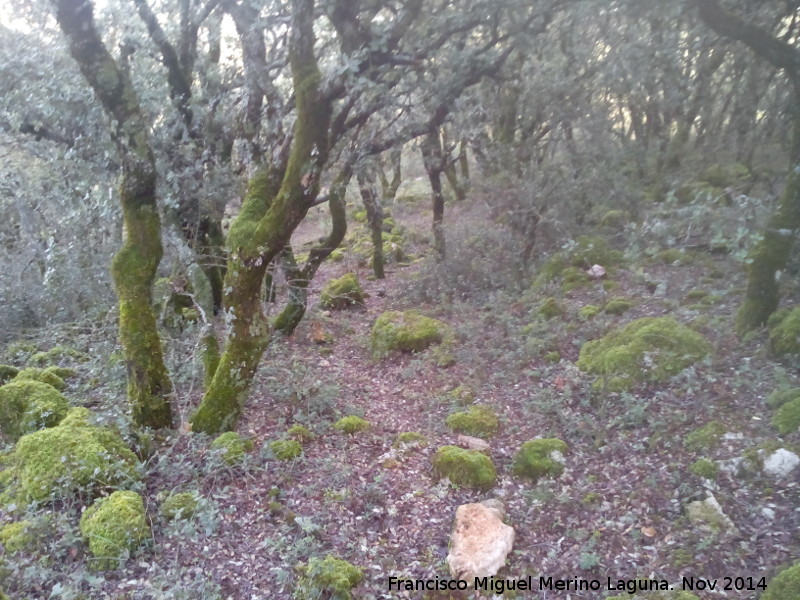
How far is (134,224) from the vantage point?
6027mm

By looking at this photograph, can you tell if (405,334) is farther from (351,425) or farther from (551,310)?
(351,425)

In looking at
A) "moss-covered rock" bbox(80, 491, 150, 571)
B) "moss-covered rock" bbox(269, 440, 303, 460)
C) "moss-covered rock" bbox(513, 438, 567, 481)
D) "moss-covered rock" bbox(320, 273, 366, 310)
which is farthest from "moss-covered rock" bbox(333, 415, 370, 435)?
"moss-covered rock" bbox(320, 273, 366, 310)

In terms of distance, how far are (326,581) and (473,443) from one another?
267cm

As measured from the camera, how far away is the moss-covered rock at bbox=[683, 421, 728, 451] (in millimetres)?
5738

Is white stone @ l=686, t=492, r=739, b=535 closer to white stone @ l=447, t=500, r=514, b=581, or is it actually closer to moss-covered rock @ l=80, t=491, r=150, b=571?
white stone @ l=447, t=500, r=514, b=581

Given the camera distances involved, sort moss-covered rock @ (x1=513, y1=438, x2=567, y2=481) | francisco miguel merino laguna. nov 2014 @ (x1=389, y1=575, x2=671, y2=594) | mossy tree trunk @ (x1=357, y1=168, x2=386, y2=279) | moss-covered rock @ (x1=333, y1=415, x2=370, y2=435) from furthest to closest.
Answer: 1. mossy tree trunk @ (x1=357, y1=168, x2=386, y2=279)
2. moss-covered rock @ (x1=333, y1=415, x2=370, y2=435)
3. moss-covered rock @ (x1=513, y1=438, x2=567, y2=481)
4. francisco miguel merino laguna. nov 2014 @ (x1=389, y1=575, x2=671, y2=594)

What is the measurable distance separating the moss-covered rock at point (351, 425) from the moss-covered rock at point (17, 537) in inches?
127

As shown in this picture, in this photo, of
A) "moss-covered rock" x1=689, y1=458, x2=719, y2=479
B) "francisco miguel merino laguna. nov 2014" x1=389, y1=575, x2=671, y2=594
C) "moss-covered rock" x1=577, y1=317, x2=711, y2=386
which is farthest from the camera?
"moss-covered rock" x1=577, y1=317, x2=711, y2=386

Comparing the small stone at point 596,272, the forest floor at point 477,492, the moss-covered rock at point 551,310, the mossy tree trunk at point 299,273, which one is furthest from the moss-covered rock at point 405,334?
the small stone at point 596,272

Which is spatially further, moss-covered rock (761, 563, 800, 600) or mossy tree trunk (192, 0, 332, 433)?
mossy tree trunk (192, 0, 332, 433)

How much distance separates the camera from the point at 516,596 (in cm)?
454

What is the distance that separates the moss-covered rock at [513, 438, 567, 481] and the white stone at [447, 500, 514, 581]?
2.68 ft

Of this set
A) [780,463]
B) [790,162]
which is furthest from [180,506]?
[790,162]

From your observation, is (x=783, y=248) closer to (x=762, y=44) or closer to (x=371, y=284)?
(x=762, y=44)
